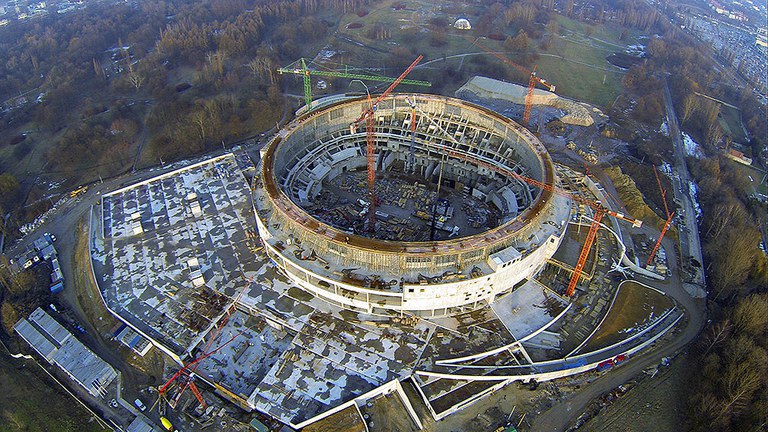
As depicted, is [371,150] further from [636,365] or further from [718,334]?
[718,334]

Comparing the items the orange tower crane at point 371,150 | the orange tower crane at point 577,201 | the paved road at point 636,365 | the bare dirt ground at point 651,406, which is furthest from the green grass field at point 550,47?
the bare dirt ground at point 651,406

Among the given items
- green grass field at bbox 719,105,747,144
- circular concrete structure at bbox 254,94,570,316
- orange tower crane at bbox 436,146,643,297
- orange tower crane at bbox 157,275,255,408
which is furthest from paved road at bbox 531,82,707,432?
green grass field at bbox 719,105,747,144

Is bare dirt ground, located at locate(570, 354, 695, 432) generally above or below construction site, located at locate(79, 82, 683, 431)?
below

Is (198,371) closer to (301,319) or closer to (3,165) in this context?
(301,319)

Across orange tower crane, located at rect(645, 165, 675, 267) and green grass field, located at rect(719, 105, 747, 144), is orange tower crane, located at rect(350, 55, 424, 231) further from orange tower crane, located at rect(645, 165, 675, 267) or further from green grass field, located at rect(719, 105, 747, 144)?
green grass field, located at rect(719, 105, 747, 144)

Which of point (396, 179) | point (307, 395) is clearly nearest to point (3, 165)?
point (396, 179)

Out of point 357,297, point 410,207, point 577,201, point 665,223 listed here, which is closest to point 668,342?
point 577,201

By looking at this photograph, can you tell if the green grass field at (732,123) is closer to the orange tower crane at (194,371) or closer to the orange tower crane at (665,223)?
the orange tower crane at (665,223)
